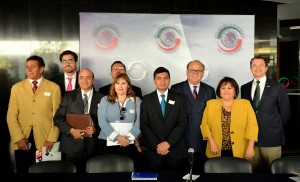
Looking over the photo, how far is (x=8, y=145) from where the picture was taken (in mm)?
4934

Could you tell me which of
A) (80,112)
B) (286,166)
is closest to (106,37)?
(80,112)

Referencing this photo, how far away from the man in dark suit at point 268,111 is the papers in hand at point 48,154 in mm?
2384

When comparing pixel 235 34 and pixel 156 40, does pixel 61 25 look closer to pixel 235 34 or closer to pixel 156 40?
pixel 156 40

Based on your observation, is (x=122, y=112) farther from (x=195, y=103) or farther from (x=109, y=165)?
(x=195, y=103)

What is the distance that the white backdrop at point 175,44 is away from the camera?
→ 502 centimetres

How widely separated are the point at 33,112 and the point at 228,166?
7.69 ft

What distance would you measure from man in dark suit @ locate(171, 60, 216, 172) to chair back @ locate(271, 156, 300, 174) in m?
1.24

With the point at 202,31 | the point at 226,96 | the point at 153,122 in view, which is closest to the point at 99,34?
the point at 202,31

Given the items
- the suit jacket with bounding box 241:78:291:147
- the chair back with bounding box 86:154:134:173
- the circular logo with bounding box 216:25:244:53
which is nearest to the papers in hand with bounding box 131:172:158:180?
the chair back with bounding box 86:154:134:173

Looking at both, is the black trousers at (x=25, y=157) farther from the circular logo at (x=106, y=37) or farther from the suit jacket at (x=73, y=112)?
the circular logo at (x=106, y=37)

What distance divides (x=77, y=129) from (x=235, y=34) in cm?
298

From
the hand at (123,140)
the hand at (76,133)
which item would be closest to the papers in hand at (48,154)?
the hand at (76,133)

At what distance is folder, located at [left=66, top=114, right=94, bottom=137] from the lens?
3600 millimetres

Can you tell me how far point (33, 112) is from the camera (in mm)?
3877
